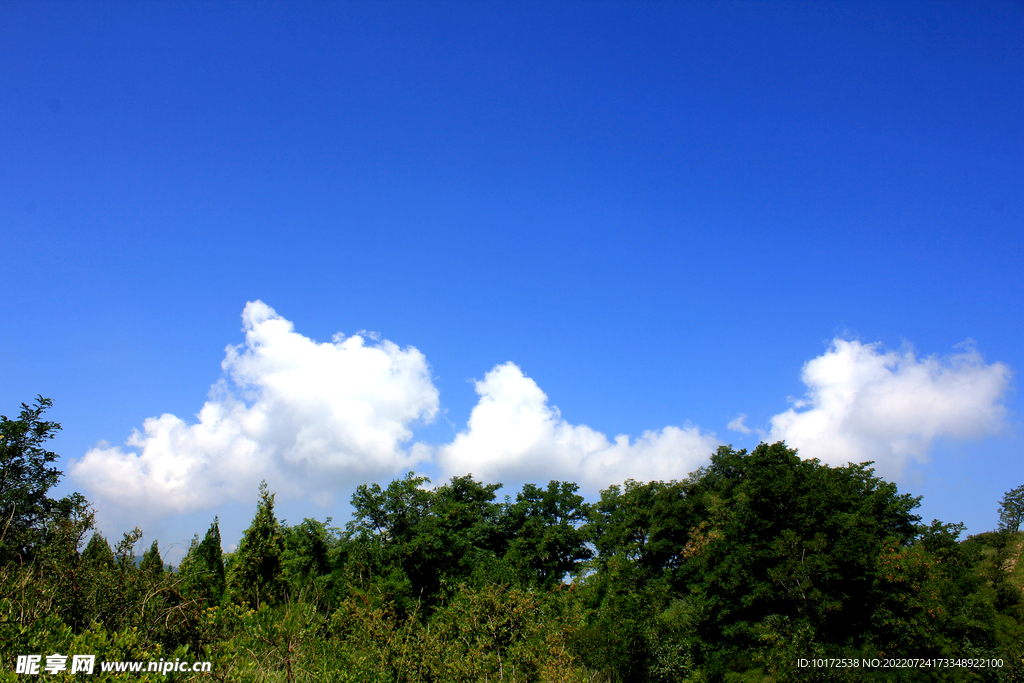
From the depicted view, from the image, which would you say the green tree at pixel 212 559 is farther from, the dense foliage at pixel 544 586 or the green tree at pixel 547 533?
the green tree at pixel 547 533

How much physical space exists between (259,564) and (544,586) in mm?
18091

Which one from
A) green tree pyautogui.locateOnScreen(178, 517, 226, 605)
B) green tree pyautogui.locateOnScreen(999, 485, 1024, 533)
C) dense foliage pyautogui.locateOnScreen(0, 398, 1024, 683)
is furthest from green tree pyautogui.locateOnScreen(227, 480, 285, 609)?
green tree pyautogui.locateOnScreen(999, 485, 1024, 533)

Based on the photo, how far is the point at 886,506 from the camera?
36.9m

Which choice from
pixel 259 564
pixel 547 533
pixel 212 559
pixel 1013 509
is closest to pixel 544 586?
pixel 547 533

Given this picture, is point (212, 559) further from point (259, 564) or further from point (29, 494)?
point (29, 494)

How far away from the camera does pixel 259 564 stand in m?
29.0

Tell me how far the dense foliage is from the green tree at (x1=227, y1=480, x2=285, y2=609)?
10 cm

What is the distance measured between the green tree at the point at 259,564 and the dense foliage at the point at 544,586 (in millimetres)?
102

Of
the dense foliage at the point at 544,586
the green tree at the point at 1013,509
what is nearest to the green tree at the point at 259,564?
the dense foliage at the point at 544,586

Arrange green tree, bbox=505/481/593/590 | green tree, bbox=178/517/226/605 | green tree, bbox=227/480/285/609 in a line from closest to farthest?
green tree, bbox=227/480/285/609, green tree, bbox=178/517/226/605, green tree, bbox=505/481/593/590

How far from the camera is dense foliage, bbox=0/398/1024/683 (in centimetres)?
1138

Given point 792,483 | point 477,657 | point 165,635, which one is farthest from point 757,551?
point 165,635

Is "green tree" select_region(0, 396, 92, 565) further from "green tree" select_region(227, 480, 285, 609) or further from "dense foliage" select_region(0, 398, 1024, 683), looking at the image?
"green tree" select_region(227, 480, 285, 609)

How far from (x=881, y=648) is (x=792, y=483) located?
8.39 meters
